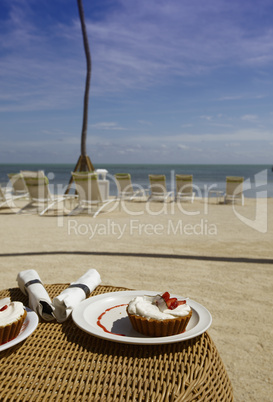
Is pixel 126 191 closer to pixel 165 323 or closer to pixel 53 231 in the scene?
pixel 53 231

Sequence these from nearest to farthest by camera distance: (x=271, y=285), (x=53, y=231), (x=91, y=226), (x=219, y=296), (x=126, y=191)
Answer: (x=219, y=296)
(x=271, y=285)
(x=53, y=231)
(x=91, y=226)
(x=126, y=191)

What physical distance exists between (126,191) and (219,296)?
8695mm

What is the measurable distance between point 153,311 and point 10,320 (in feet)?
1.65

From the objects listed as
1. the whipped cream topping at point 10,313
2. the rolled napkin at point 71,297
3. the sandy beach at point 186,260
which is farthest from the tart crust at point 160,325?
the sandy beach at point 186,260

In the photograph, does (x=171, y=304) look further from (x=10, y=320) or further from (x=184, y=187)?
(x=184, y=187)

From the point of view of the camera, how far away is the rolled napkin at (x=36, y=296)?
4.75 feet

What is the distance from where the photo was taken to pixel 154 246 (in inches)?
229

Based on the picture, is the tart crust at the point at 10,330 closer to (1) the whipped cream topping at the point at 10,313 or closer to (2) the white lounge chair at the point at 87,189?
(1) the whipped cream topping at the point at 10,313

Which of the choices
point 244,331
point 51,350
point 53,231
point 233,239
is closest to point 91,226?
point 53,231

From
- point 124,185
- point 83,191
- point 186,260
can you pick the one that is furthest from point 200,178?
point 186,260

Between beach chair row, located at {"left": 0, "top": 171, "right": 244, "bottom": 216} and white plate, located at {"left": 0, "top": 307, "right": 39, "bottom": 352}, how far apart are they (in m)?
7.56

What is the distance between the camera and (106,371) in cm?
112

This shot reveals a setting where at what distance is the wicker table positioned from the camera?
3.39ft

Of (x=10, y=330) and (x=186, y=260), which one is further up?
(x=10, y=330)
